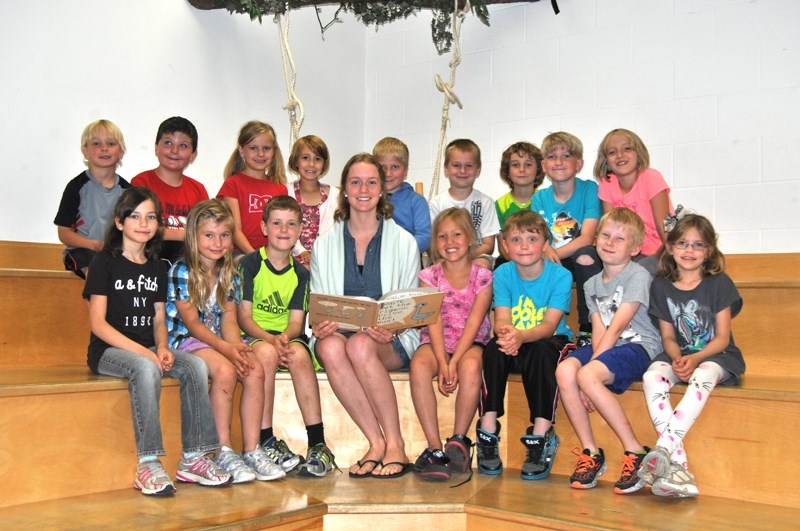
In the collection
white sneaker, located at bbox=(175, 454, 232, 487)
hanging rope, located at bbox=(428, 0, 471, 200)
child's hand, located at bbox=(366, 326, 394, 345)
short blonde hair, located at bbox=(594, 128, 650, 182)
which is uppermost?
hanging rope, located at bbox=(428, 0, 471, 200)

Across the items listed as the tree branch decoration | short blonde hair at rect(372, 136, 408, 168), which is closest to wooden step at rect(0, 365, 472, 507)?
short blonde hair at rect(372, 136, 408, 168)

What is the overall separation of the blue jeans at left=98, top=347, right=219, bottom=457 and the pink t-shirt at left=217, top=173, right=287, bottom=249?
2.98 ft

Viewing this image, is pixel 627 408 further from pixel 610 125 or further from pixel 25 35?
pixel 25 35

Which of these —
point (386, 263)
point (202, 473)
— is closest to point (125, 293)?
point (202, 473)

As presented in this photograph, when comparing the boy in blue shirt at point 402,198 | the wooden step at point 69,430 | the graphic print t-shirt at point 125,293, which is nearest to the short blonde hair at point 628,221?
the boy in blue shirt at point 402,198

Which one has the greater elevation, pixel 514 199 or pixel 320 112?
pixel 320 112

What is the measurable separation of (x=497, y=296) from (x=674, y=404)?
0.69 meters

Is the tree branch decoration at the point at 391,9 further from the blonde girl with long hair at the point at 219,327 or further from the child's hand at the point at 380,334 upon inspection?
the child's hand at the point at 380,334

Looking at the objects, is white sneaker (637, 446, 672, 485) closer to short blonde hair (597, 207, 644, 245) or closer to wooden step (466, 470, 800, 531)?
wooden step (466, 470, 800, 531)

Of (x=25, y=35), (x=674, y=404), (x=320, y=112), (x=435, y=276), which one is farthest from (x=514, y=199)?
(x=25, y=35)

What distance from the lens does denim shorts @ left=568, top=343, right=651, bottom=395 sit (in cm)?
241

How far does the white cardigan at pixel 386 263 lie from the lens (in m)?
Answer: 2.77

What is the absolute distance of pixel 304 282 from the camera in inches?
111

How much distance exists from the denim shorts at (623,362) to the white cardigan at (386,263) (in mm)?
619
